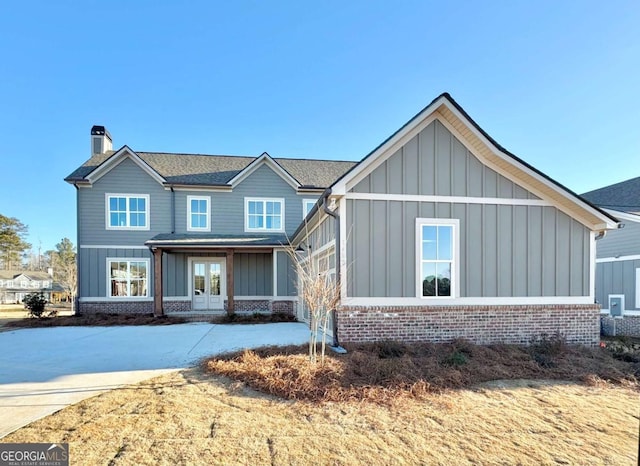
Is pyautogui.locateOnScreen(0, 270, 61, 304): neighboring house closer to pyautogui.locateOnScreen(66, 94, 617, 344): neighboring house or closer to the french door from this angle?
the french door

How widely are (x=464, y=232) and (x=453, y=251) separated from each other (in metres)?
0.53

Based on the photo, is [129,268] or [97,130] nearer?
[129,268]

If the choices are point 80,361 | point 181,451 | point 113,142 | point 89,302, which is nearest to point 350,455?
point 181,451

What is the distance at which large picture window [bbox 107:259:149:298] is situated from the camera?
46.3ft

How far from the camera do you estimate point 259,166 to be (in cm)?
1515

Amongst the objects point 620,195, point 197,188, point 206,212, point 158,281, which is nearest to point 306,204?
Answer: point 206,212

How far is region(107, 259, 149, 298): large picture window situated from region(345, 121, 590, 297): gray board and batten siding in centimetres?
1102

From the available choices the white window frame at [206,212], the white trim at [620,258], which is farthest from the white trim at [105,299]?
the white trim at [620,258]

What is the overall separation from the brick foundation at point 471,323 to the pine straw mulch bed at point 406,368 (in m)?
0.30

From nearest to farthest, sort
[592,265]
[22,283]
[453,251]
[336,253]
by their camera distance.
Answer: [336,253], [453,251], [592,265], [22,283]

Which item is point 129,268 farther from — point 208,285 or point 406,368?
point 406,368

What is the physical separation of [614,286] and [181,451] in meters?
14.9

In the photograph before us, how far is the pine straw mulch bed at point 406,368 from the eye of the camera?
4703mm

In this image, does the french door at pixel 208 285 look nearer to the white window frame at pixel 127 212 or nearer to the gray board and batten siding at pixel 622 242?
the white window frame at pixel 127 212
